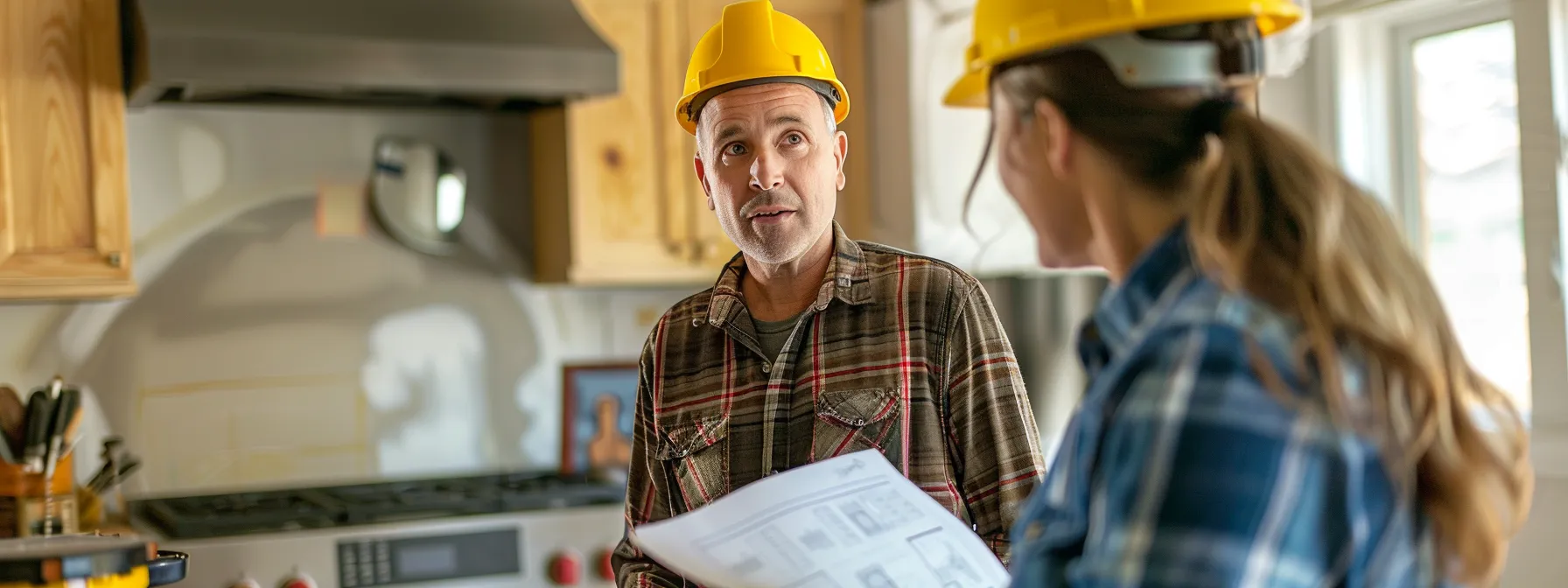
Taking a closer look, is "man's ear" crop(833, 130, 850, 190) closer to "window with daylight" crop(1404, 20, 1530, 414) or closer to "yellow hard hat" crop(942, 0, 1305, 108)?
"yellow hard hat" crop(942, 0, 1305, 108)

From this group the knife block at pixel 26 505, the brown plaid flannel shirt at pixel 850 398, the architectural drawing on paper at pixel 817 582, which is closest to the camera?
the architectural drawing on paper at pixel 817 582

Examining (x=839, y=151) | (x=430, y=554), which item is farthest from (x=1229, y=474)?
(x=430, y=554)

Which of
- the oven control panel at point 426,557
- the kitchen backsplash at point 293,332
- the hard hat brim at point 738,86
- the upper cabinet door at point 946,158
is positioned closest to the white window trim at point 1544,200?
the upper cabinet door at point 946,158

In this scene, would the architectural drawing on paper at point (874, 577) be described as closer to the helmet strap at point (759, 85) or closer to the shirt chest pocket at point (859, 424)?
the shirt chest pocket at point (859, 424)

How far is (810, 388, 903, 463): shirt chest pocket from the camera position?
4.68ft

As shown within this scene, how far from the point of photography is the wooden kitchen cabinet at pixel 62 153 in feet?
7.89

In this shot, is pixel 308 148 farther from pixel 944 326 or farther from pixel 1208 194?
pixel 1208 194

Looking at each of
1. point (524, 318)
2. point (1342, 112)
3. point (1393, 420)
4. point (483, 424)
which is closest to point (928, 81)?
point (1342, 112)

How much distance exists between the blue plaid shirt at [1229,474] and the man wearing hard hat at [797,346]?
651mm

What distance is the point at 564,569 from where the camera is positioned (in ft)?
8.54

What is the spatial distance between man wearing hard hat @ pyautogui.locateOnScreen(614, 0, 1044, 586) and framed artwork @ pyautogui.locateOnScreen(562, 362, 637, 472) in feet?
5.17

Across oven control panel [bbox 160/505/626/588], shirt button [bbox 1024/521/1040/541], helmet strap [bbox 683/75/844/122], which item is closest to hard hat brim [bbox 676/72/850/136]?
helmet strap [bbox 683/75/844/122]

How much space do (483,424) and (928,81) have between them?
4.12 feet

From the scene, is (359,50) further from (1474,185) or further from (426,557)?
(1474,185)
